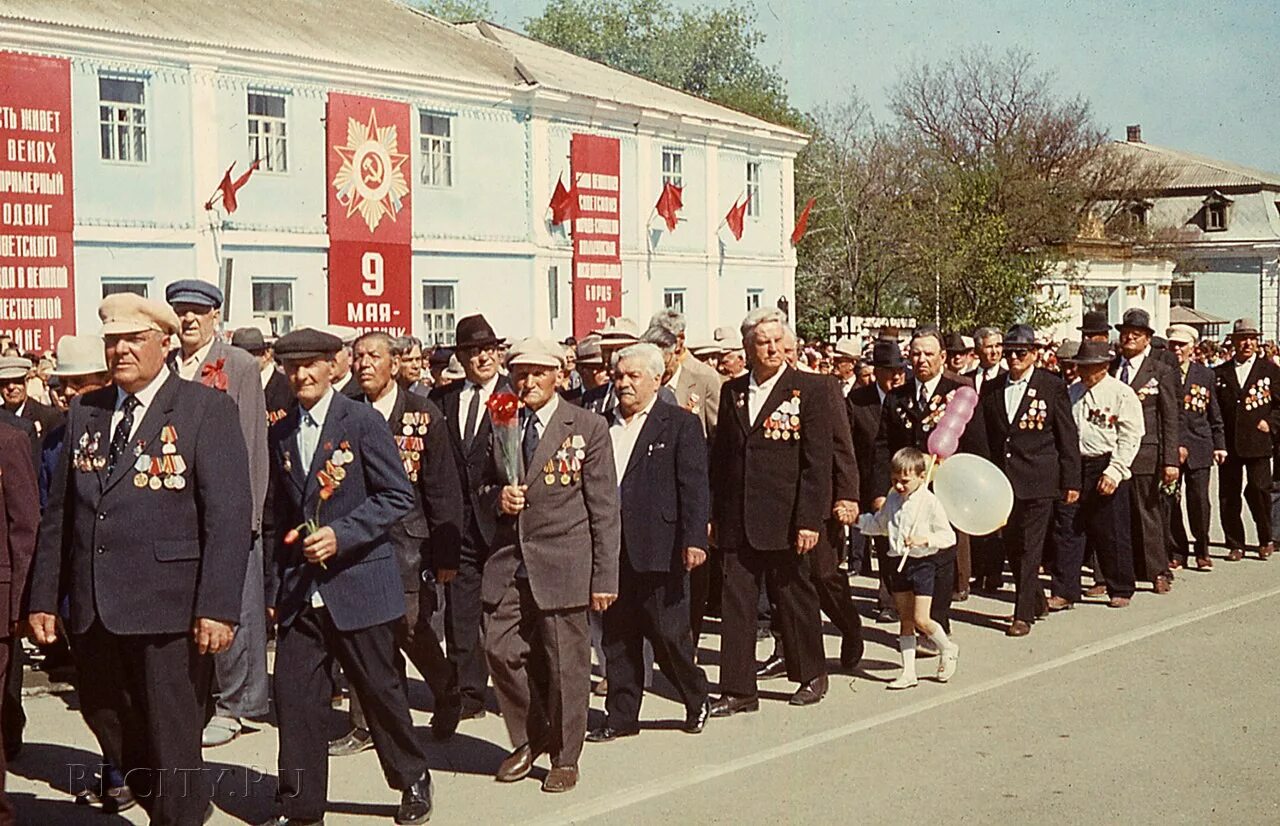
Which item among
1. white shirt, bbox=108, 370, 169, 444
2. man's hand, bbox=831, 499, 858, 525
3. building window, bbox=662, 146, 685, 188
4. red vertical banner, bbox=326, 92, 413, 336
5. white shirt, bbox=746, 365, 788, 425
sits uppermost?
building window, bbox=662, 146, 685, 188

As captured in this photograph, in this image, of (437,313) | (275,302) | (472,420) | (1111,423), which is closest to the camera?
(472,420)

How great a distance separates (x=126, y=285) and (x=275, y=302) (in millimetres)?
3053

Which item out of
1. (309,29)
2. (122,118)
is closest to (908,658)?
(122,118)

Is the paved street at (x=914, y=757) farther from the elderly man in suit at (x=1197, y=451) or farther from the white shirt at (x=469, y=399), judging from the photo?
the elderly man in suit at (x=1197, y=451)

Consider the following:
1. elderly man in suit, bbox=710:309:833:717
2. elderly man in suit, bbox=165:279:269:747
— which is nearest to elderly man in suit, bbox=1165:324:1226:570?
elderly man in suit, bbox=710:309:833:717

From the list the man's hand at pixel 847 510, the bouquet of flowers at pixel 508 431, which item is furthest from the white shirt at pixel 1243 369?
the bouquet of flowers at pixel 508 431

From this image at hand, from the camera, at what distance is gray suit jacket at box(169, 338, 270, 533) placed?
845 cm

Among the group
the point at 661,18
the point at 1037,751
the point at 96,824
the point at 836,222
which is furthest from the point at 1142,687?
the point at 661,18

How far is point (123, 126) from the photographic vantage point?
26.2 meters

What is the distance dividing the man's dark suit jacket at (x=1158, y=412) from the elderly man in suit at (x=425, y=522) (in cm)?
698

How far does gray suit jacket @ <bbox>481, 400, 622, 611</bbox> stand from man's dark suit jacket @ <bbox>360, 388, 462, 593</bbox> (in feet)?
2.35

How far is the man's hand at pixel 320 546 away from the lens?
265 inches

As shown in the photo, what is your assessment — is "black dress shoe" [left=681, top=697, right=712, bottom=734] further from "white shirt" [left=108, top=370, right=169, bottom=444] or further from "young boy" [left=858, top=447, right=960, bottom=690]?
"white shirt" [left=108, top=370, right=169, bottom=444]

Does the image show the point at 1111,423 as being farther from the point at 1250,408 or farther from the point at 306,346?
the point at 306,346
